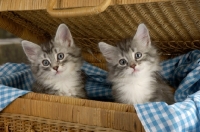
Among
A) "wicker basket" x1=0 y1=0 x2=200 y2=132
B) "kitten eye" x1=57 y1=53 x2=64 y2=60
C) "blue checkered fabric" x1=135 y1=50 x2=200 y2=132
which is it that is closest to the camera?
"blue checkered fabric" x1=135 y1=50 x2=200 y2=132

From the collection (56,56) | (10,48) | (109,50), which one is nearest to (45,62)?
(56,56)

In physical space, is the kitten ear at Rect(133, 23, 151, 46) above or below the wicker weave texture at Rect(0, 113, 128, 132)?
above

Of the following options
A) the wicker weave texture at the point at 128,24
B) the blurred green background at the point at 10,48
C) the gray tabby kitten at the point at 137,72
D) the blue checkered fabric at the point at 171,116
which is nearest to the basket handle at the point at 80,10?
the wicker weave texture at the point at 128,24

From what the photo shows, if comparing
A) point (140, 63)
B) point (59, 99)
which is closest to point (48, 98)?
point (59, 99)

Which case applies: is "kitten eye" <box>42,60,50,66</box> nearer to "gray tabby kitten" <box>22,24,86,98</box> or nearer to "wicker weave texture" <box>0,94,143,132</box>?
"gray tabby kitten" <box>22,24,86,98</box>

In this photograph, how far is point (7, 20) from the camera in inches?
61.8

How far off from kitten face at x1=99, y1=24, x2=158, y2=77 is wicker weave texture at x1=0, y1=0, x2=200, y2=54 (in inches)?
3.3

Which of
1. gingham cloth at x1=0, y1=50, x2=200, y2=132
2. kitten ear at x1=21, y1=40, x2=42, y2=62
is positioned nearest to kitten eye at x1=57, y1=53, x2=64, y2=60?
kitten ear at x1=21, y1=40, x2=42, y2=62

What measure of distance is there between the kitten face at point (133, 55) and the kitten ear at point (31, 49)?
0.34m

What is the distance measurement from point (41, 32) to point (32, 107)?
73 cm

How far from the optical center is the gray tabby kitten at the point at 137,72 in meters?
1.23

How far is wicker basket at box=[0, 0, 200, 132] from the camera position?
3.23ft

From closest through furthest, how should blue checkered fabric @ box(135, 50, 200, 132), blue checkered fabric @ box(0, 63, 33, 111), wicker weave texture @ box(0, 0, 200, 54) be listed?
1. blue checkered fabric @ box(135, 50, 200, 132)
2. wicker weave texture @ box(0, 0, 200, 54)
3. blue checkered fabric @ box(0, 63, 33, 111)

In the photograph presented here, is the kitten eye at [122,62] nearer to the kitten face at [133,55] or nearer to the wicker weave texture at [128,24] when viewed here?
the kitten face at [133,55]
